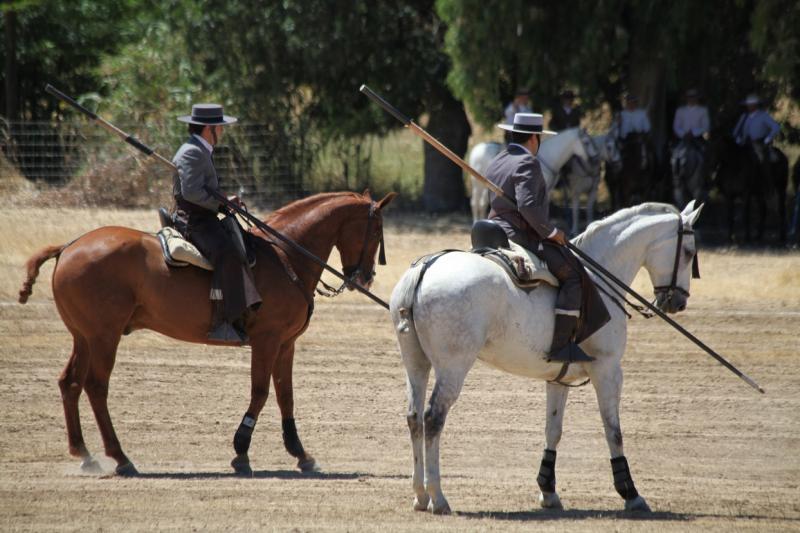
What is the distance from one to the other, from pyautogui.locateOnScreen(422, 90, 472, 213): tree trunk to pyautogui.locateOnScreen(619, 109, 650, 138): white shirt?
158 inches

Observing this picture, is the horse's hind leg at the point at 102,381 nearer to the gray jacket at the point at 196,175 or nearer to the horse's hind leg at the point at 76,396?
the horse's hind leg at the point at 76,396

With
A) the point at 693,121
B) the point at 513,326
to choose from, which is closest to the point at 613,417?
the point at 513,326

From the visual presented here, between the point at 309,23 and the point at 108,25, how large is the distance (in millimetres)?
7401

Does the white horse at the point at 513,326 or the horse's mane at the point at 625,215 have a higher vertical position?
the horse's mane at the point at 625,215

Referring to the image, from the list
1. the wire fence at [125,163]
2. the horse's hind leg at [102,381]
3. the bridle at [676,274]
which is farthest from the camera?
the wire fence at [125,163]

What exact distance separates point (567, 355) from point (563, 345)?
73mm

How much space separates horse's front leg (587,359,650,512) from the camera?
7.68 metres

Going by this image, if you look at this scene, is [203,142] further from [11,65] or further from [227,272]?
[11,65]

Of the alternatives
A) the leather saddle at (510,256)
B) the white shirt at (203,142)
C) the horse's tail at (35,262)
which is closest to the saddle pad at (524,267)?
the leather saddle at (510,256)

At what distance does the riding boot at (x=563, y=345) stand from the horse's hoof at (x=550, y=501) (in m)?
0.91

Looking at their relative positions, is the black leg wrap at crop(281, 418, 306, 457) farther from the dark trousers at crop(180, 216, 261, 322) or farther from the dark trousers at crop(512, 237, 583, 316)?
the dark trousers at crop(512, 237, 583, 316)

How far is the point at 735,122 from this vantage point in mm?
23234

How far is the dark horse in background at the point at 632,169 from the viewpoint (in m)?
21.4

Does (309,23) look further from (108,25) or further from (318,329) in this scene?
(318,329)
